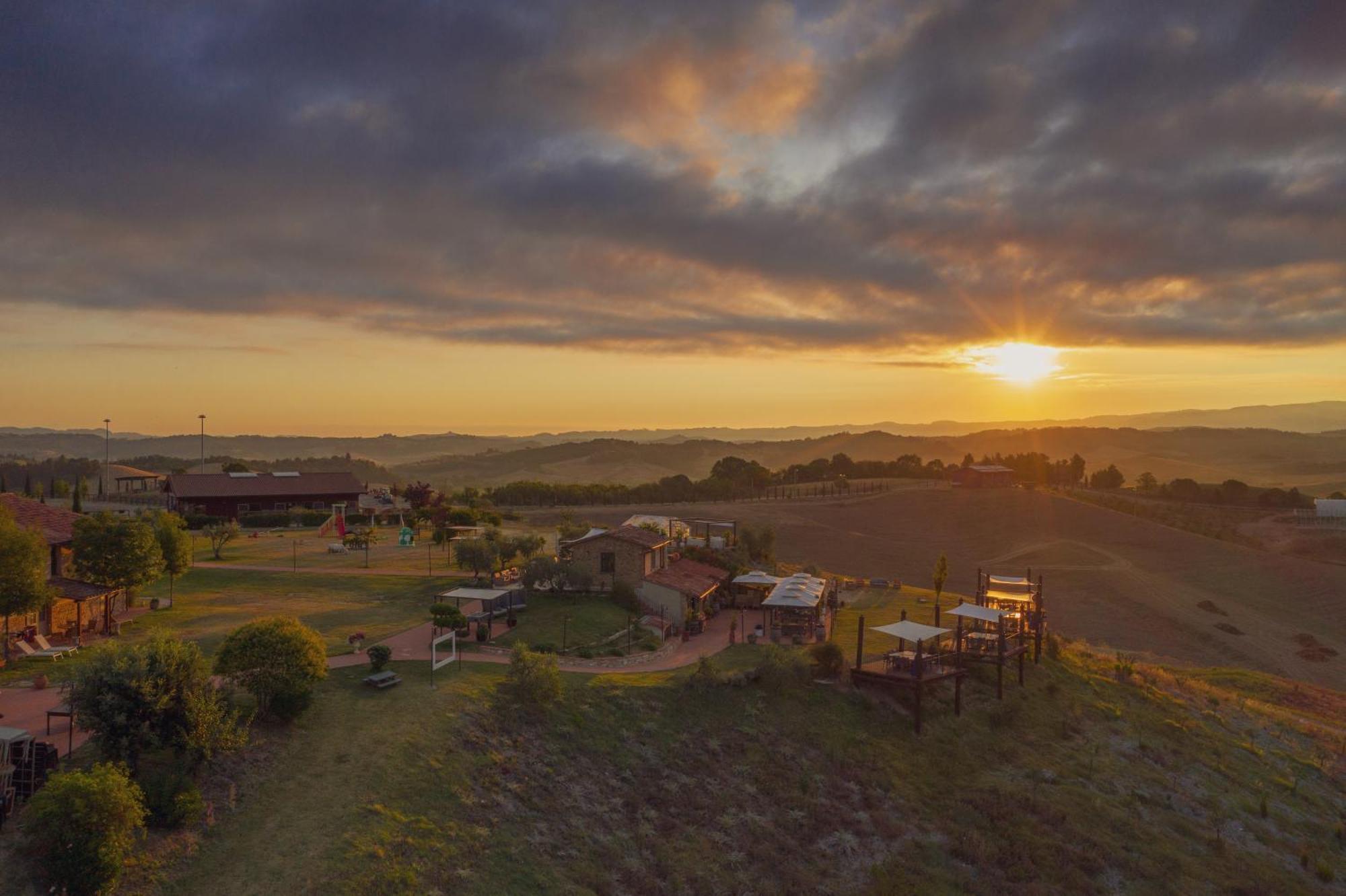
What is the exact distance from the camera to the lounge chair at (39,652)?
981 inches

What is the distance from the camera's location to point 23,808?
1564 cm

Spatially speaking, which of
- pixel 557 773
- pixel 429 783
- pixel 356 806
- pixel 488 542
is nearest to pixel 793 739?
pixel 557 773

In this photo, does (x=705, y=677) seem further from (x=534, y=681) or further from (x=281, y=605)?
(x=281, y=605)

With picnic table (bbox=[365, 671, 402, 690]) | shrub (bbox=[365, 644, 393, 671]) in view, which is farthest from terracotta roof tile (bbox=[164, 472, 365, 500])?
picnic table (bbox=[365, 671, 402, 690])

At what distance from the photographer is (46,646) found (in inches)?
1025

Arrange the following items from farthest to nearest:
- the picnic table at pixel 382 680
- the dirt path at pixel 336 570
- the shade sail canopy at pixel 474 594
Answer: the dirt path at pixel 336 570, the shade sail canopy at pixel 474 594, the picnic table at pixel 382 680

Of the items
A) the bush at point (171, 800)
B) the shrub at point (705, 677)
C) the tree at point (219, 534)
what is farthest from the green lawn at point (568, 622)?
the tree at point (219, 534)

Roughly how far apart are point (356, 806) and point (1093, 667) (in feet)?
113

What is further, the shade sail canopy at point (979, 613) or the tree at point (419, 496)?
the tree at point (419, 496)

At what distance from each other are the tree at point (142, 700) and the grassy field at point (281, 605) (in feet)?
25.8

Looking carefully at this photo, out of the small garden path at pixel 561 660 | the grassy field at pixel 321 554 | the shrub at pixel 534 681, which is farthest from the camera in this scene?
the grassy field at pixel 321 554

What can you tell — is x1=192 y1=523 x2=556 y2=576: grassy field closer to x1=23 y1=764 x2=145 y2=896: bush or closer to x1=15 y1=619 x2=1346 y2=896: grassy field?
x1=15 y1=619 x2=1346 y2=896: grassy field

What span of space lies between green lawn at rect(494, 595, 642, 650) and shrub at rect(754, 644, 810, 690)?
6.28 m

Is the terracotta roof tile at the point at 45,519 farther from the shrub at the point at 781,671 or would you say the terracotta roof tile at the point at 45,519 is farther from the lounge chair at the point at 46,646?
the shrub at the point at 781,671
